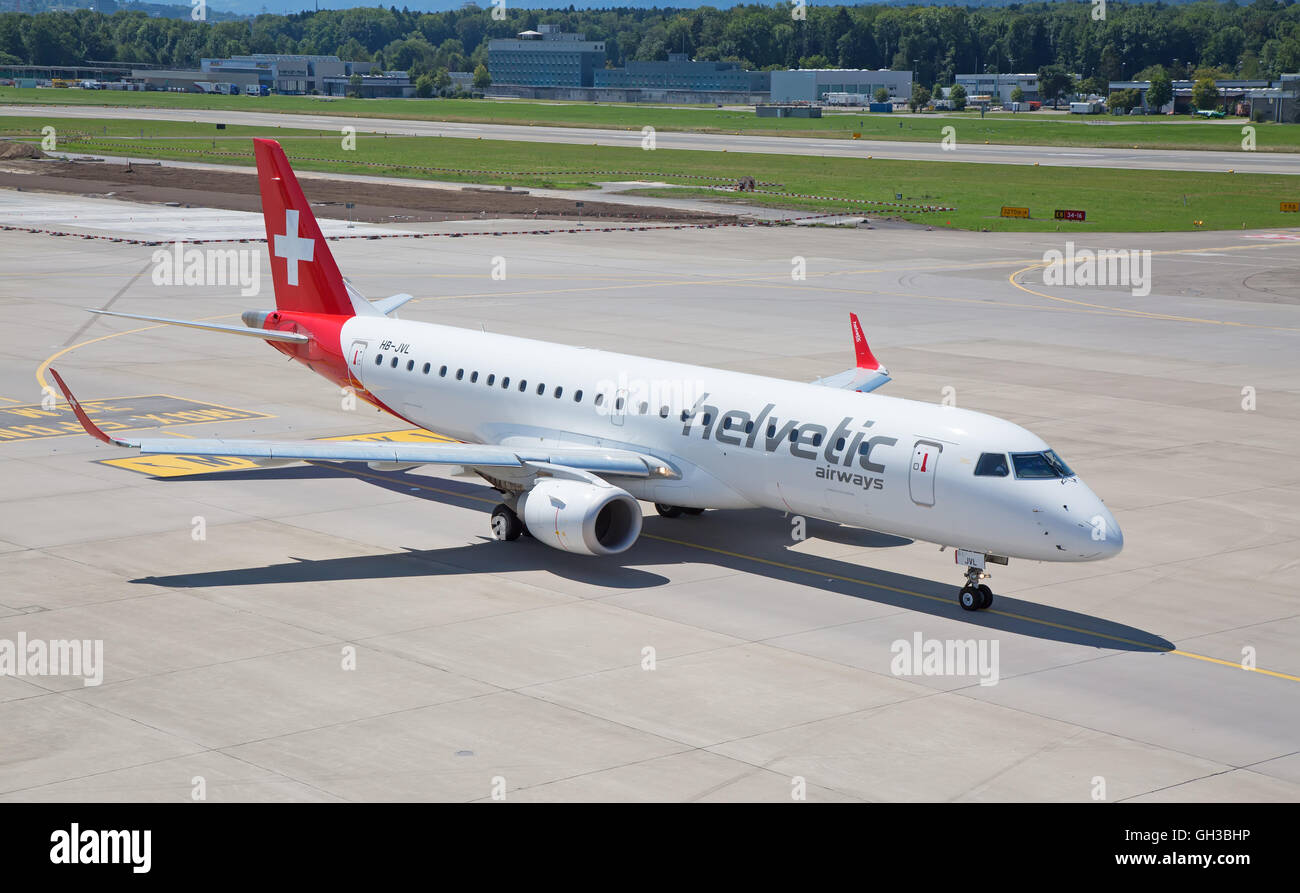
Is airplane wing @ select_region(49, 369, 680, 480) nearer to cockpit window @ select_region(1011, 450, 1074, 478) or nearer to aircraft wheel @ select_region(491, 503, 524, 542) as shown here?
aircraft wheel @ select_region(491, 503, 524, 542)

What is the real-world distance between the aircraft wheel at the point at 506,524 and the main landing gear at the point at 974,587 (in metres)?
9.53

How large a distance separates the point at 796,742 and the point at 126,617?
12.4m

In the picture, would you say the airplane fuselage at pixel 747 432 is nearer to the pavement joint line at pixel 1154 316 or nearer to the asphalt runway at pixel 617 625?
the asphalt runway at pixel 617 625

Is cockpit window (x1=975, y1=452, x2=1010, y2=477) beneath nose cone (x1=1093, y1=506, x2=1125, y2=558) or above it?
above

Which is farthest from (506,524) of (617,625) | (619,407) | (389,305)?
(389,305)

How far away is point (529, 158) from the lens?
514ft

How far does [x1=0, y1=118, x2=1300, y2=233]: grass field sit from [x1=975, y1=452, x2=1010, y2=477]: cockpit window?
255 feet

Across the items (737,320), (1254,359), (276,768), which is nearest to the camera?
(276,768)

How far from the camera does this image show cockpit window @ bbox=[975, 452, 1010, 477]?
26578 mm

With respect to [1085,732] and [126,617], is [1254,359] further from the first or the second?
[126,617]

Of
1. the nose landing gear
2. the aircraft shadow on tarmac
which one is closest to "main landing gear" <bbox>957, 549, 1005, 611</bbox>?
the nose landing gear

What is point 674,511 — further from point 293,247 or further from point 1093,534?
point 293,247

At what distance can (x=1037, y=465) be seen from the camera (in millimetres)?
26703
